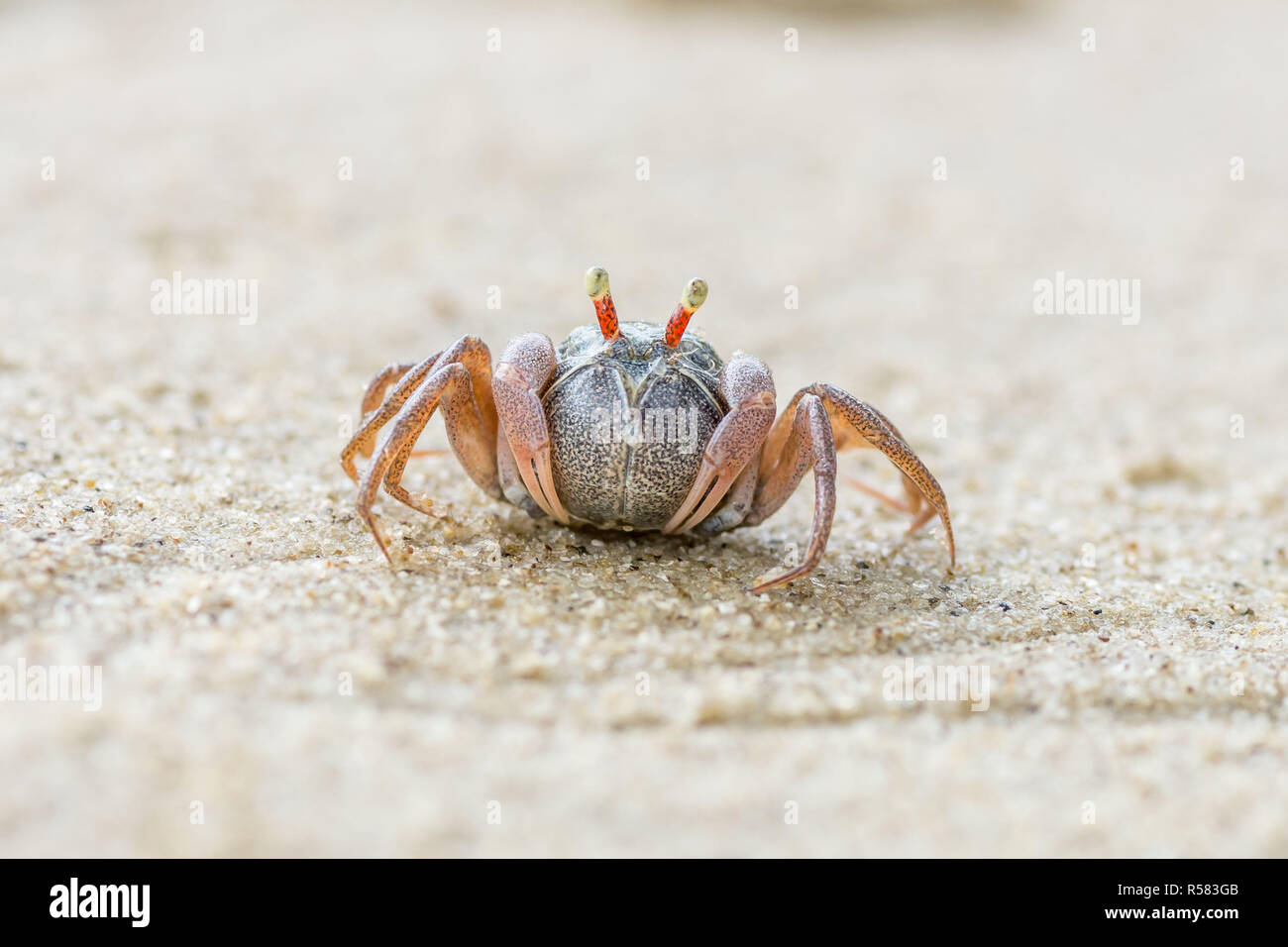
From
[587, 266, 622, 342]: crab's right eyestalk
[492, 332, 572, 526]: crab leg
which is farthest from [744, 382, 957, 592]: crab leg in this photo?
[492, 332, 572, 526]: crab leg

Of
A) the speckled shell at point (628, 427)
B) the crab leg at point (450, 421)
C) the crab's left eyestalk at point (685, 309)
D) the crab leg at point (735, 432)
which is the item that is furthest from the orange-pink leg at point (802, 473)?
the crab leg at point (450, 421)

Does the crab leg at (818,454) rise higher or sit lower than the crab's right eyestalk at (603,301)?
lower

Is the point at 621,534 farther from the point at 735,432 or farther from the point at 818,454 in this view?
the point at 818,454

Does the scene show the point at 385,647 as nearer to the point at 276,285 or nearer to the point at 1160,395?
the point at 276,285

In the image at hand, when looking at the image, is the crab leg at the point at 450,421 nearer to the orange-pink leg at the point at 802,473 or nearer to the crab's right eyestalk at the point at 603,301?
the crab's right eyestalk at the point at 603,301

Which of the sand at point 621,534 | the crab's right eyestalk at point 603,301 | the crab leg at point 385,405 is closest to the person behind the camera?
the sand at point 621,534

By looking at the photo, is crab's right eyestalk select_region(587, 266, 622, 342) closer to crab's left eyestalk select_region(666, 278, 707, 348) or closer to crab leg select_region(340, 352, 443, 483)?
crab's left eyestalk select_region(666, 278, 707, 348)
